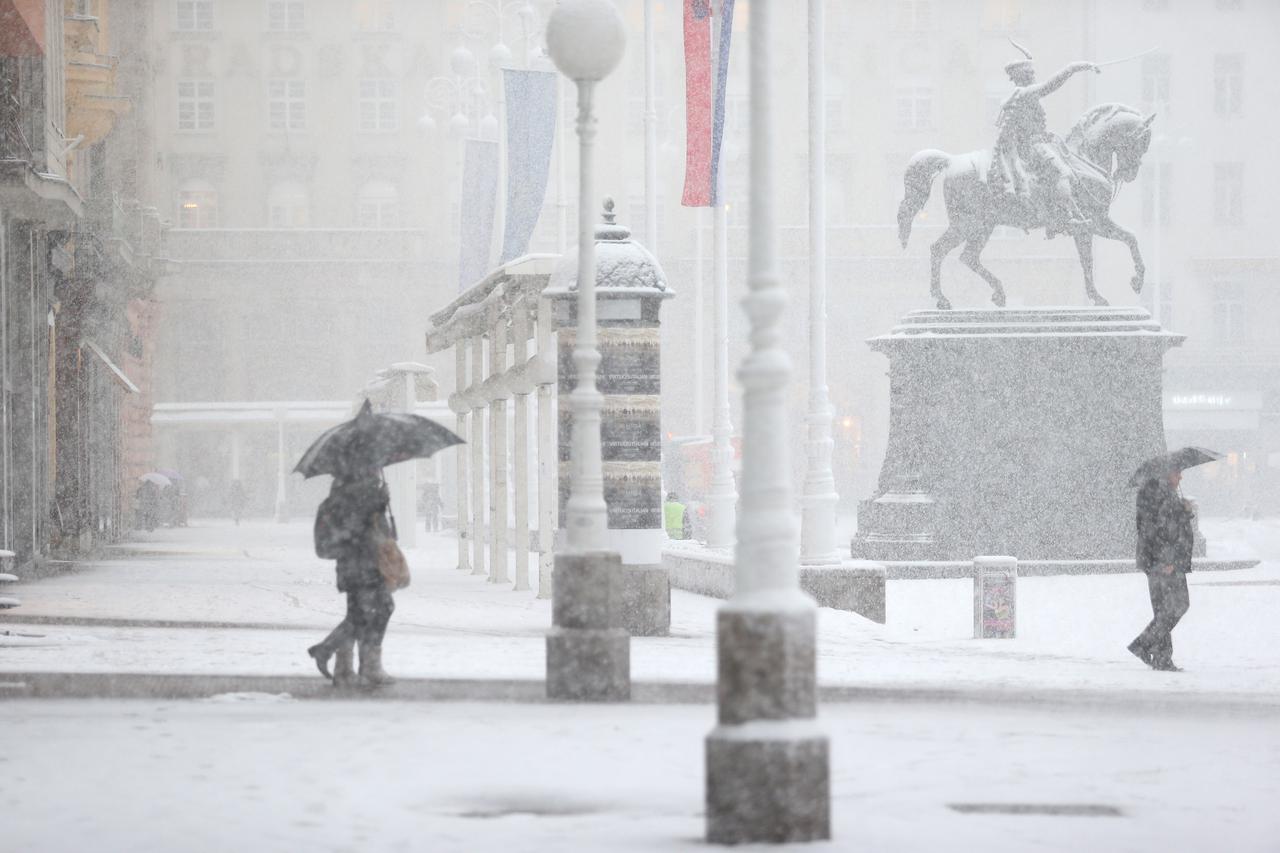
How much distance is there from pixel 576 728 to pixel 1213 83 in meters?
73.0

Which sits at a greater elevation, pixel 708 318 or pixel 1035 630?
pixel 708 318

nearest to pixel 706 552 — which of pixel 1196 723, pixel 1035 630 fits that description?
pixel 1035 630

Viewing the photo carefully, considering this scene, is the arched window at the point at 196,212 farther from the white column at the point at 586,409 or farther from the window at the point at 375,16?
the white column at the point at 586,409

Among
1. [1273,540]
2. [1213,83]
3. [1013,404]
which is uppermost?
[1213,83]

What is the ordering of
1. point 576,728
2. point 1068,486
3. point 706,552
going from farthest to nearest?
1. point 1068,486
2. point 706,552
3. point 576,728

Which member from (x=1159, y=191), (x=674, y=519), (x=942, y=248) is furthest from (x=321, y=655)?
(x=1159, y=191)

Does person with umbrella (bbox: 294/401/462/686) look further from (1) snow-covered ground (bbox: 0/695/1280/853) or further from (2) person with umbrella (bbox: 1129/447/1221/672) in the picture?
(2) person with umbrella (bbox: 1129/447/1221/672)

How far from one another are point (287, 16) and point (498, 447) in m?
53.0

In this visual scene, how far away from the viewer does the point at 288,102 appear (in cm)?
7612

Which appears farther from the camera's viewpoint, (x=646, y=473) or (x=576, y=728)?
(x=646, y=473)

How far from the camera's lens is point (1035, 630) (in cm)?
2094

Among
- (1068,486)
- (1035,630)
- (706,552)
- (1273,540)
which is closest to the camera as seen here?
(1035,630)

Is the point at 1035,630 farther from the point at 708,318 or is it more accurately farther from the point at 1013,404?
the point at 708,318

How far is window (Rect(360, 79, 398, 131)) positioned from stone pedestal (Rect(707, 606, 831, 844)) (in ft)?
228
